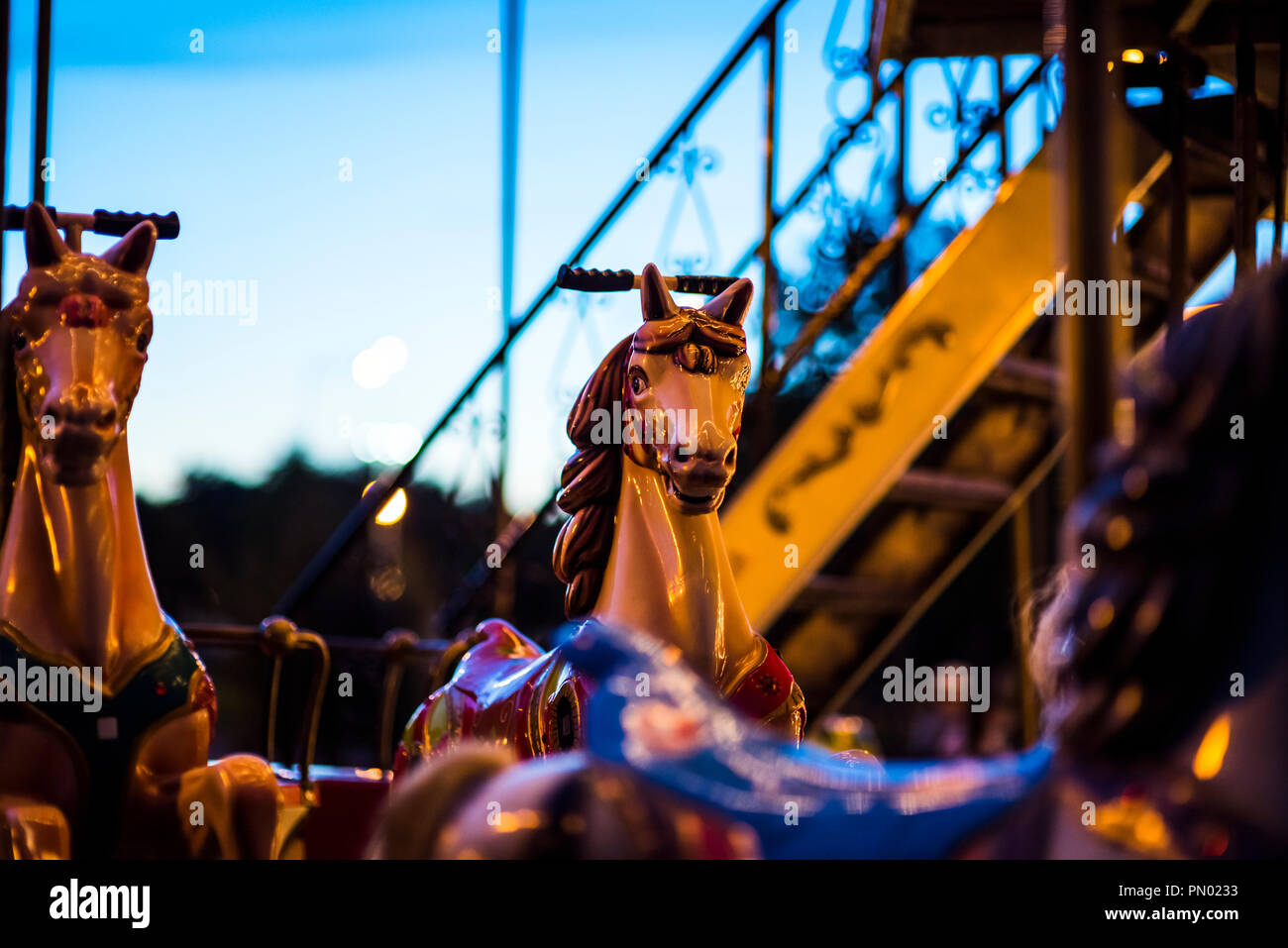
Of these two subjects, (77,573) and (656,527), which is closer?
(77,573)

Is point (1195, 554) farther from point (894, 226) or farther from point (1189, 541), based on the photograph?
point (894, 226)

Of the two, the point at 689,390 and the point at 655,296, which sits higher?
the point at 655,296

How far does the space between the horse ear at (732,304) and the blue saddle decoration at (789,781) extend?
1.22 metres

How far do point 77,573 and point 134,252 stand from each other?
550 mm

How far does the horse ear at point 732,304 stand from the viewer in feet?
7.40

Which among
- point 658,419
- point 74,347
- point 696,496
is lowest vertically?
point 696,496

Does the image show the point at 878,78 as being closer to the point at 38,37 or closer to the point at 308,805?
the point at 38,37

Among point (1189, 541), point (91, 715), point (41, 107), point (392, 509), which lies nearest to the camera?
point (1189, 541)

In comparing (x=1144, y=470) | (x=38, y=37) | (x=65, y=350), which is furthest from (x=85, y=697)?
(x=1144, y=470)

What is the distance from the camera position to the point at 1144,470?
856mm

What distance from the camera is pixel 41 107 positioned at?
2398 millimetres

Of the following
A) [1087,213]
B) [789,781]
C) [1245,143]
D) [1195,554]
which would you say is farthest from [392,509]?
[1195,554]

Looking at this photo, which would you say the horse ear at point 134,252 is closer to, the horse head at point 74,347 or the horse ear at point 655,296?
the horse head at point 74,347

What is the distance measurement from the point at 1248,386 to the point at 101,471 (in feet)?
5.62
